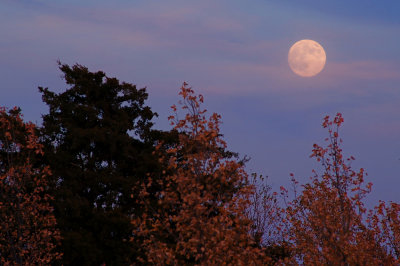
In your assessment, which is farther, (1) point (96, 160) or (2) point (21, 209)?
(1) point (96, 160)

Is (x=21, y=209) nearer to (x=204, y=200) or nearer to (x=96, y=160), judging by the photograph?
(x=96, y=160)

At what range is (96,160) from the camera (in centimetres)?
3469

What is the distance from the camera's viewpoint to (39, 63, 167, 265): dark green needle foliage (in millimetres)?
31859

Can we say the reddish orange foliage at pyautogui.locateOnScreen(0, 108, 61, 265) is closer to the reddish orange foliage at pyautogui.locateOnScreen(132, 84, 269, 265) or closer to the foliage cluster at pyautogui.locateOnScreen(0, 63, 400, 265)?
the foliage cluster at pyautogui.locateOnScreen(0, 63, 400, 265)

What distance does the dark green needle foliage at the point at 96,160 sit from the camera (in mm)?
31859

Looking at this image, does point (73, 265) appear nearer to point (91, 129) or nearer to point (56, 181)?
point (56, 181)

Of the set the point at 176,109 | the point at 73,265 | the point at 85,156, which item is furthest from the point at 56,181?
the point at 176,109

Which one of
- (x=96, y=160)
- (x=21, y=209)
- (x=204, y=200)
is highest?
(x=96, y=160)

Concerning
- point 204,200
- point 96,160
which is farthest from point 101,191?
point 204,200

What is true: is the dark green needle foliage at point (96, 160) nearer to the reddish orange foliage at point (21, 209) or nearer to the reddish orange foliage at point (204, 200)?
the reddish orange foliage at point (21, 209)

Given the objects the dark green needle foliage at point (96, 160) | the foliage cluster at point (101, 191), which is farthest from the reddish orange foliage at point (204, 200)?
the dark green needle foliage at point (96, 160)

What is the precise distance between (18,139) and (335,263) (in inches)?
847

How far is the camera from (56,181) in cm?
3294

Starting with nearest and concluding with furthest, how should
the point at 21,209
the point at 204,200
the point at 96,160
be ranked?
the point at 204,200, the point at 21,209, the point at 96,160
